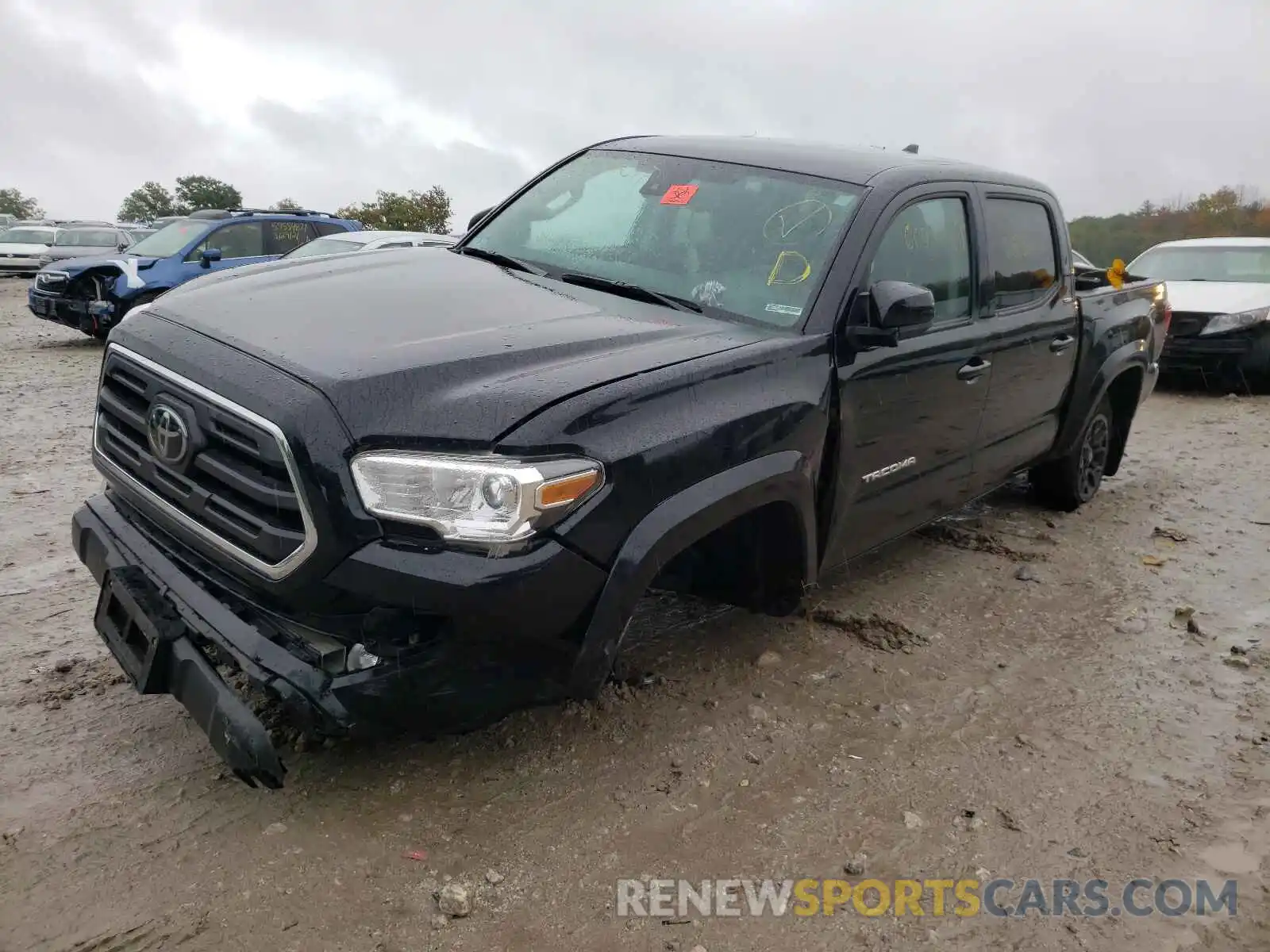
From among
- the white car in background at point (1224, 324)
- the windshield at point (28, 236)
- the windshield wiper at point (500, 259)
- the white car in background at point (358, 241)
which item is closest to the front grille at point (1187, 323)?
the white car in background at point (1224, 324)

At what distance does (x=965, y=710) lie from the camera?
3.56 metres

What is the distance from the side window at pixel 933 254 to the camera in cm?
367

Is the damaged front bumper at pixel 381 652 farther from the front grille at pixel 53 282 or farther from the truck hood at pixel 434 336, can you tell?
the front grille at pixel 53 282

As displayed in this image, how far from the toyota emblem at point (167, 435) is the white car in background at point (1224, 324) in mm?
9481

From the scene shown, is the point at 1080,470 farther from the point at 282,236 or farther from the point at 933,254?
the point at 282,236

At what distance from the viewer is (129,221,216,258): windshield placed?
12320 millimetres

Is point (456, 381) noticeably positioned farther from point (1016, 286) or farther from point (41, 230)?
point (41, 230)

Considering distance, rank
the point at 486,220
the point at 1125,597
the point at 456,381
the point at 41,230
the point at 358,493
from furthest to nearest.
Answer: the point at 41,230, the point at 1125,597, the point at 486,220, the point at 456,381, the point at 358,493

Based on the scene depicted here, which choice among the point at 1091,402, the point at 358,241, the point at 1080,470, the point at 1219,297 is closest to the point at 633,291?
the point at 1091,402

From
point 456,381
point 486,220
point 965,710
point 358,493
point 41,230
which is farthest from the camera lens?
point 41,230

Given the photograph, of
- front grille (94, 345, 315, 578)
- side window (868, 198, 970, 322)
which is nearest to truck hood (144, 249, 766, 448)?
front grille (94, 345, 315, 578)

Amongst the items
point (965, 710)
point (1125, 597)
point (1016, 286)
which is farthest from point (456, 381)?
point (1125, 597)

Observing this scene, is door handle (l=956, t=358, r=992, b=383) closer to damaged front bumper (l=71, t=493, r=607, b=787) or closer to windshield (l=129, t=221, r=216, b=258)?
damaged front bumper (l=71, t=493, r=607, b=787)

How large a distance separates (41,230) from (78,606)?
26.2 m
